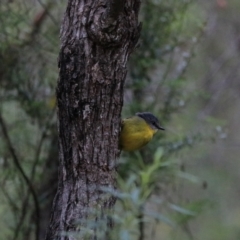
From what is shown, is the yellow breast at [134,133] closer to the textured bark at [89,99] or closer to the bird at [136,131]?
the bird at [136,131]

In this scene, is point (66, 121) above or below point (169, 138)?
above

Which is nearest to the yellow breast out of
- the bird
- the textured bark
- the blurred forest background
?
the bird

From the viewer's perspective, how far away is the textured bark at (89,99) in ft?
10.6

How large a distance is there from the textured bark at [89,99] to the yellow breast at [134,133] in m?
0.40

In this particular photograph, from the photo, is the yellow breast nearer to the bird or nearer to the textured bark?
the bird

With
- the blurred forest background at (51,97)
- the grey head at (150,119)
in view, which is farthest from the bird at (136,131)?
the blurred forest background at (51,97)

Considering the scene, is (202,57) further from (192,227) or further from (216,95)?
(192,227)

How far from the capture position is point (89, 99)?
329 centimetres

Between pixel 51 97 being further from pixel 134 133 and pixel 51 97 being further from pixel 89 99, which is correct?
pixel 89 99

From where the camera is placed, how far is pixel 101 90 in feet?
10.8

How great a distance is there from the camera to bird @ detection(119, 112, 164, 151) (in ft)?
12.6

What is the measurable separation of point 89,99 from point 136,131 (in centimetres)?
76

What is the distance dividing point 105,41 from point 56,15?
2573mm

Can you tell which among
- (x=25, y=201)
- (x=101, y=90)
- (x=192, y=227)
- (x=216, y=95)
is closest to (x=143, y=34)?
(x=25, y=201)
